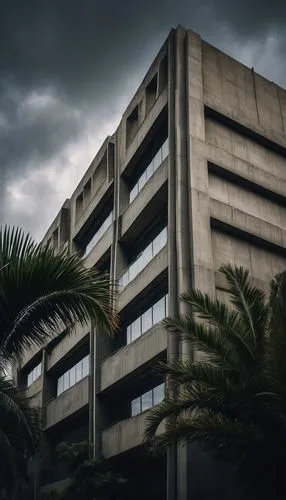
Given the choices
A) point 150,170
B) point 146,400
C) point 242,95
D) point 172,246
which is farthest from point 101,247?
point 242,95

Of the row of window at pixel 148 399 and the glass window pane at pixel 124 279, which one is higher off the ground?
the glass window pane at pixel 124 279

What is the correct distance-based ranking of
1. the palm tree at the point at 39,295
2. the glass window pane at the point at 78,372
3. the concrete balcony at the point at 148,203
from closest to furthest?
the palm tree at the point at 39,295 → the concrete balcony at the point at 148,203 → the glass window pane at the point at 78,372

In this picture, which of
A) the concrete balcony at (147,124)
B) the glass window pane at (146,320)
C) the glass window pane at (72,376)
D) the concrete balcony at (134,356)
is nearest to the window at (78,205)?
the concrete balcony at (147,124)

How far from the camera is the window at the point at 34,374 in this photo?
4492cm

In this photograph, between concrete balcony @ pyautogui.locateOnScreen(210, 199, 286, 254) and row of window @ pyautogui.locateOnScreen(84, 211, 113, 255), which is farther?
row of window @ pyautogui.locateOnScreen(84, 211, 113, 255)

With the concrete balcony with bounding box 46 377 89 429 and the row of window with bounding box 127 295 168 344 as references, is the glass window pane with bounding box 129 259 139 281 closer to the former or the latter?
the row of window with bounding box 127 295 168 344

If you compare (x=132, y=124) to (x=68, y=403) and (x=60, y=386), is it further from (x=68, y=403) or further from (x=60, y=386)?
(x=60, y=386)

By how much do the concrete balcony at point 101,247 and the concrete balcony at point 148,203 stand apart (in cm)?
187

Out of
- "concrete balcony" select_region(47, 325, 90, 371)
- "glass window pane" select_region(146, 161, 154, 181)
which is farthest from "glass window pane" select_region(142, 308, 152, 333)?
"glass window pane" select_region(146, 161, 154, 181)

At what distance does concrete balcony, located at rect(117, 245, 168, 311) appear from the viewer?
2572 cm

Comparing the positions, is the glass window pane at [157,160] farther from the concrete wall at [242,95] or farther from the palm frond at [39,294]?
the palm frond at [39,294]

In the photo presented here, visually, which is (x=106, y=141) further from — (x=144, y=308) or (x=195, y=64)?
(x=144, y=308)

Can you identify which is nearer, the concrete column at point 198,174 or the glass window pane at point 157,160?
the concrete column at point 198,174

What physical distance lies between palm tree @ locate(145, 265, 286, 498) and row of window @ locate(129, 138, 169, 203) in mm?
13596
